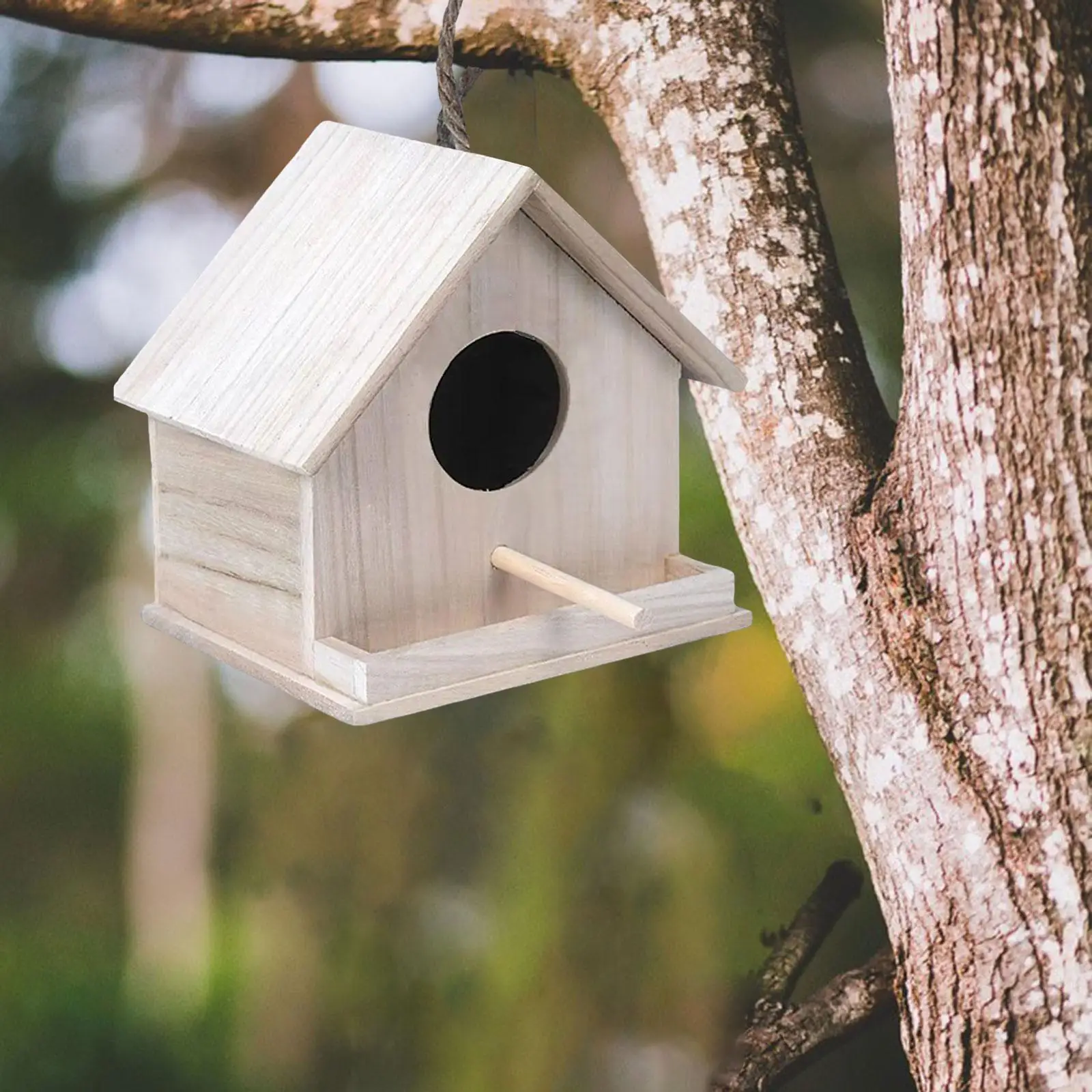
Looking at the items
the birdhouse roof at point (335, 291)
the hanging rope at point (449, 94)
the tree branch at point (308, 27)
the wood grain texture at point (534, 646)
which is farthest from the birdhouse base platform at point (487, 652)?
the tree branch at point (308, 27)

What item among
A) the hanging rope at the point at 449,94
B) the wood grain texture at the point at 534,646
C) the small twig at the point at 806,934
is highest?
the hanging rope at the point at 449,94

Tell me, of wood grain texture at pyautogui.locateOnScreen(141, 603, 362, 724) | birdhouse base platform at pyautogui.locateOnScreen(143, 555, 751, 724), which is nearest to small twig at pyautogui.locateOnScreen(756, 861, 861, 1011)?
birdhouse base platform at pyautogui.locateOnScreen(143, 555, 751, 724)

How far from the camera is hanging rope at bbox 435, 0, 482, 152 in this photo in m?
0.94

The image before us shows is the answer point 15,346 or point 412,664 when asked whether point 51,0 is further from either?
point 412,664

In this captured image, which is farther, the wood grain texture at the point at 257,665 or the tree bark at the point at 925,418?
the tree bark at the point at 925,418

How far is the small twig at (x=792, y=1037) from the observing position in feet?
5.59

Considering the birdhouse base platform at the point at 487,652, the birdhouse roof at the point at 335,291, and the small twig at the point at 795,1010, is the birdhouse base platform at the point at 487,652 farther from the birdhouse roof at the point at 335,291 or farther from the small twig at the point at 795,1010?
the small twig at the point at 795,1010

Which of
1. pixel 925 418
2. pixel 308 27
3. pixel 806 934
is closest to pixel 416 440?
pixel 925 418

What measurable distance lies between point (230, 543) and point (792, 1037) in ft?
3.45

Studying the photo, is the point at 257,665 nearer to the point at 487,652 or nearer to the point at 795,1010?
the point at 487,652

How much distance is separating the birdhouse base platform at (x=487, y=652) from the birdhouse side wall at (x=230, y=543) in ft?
0.05

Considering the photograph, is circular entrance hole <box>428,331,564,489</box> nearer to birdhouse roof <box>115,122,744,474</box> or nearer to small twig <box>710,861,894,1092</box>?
birdhouse roof <box>115,122,744,474</box>

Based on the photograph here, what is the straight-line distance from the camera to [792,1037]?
1745 mm

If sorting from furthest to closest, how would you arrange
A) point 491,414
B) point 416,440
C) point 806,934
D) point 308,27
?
point 806,934, point 308,27, point 491,414, point 416,440
